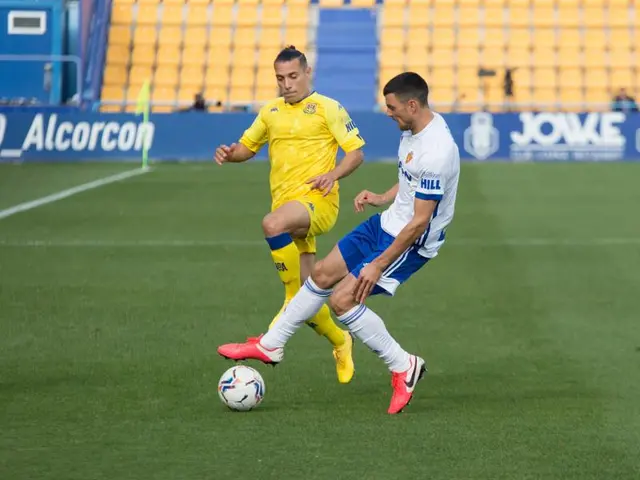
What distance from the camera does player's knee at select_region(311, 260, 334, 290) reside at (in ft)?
26.9

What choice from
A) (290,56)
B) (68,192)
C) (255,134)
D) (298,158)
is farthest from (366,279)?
(68,192)

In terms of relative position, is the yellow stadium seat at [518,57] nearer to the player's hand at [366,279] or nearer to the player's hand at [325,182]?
the player's hand at [325,182]

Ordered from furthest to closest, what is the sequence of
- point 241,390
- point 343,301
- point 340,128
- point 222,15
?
1. point 222,15
2. point 340,128
3. point 343,301
4. point 241,390

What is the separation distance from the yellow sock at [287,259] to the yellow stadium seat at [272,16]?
98.3 ft

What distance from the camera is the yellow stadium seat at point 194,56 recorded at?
3881cm

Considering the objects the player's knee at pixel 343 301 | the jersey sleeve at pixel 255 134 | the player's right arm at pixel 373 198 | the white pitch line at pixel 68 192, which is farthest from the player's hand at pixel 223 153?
the white pitch line at pixel 68 192

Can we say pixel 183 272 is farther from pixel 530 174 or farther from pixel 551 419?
pixel 530 174

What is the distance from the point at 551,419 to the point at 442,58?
103 ft

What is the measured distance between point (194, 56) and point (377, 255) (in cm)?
3165

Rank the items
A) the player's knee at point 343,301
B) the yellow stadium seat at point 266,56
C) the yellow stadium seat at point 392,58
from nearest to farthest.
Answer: the player's knee at point 343,301 < the yellow stadium seat at point 392,58 < the yellow stadium seat at point 266,56

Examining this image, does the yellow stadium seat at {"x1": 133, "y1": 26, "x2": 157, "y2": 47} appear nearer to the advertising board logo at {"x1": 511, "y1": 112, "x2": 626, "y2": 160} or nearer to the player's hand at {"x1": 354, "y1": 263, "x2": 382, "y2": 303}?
the advertising board logo at {"x1": 511, "y1": 112, "x2": 626, "y2": 160}

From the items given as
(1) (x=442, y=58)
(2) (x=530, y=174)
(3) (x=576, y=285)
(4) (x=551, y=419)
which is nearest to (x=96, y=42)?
(1) (x=442, y=58)

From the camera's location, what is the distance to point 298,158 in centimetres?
980

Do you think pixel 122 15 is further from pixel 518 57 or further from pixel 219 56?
pixel 518 57
